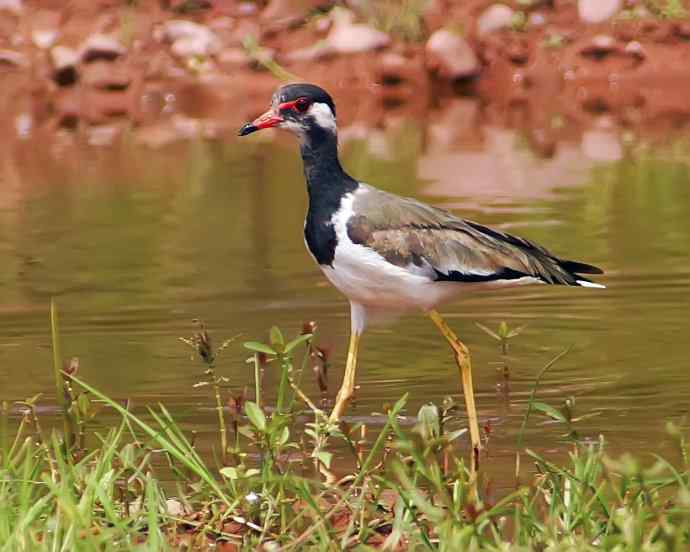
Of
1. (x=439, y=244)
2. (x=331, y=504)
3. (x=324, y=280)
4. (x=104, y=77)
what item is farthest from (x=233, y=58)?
(x=331, y=504)

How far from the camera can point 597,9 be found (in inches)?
822

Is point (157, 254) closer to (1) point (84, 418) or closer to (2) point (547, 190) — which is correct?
(2) point (547, 190)

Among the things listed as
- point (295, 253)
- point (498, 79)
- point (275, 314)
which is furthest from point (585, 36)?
point (275, 314)

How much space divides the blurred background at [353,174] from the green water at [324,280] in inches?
1.0

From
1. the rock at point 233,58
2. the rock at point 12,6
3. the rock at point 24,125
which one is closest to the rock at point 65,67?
the rock at point 24,125

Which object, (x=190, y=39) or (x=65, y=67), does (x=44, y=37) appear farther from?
(x=190, y=39)

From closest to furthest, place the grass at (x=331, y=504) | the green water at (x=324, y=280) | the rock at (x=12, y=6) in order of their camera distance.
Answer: the grass at (x=331, y=504), the green water at (x=324, y=280), the rock at (x=12, y=6)

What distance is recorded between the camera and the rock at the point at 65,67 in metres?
21.3

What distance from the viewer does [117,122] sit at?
19156 millimetres

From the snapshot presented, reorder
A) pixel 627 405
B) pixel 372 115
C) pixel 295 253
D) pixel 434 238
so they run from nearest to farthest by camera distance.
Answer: pixel 434 238
pixel 627 405
pixel 295 253
pixel 372 115

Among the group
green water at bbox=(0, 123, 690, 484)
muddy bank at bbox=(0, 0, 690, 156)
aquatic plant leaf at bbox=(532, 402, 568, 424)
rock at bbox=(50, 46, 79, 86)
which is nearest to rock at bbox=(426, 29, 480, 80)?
muddy bank at bbox=(0, 0, 690, 156)

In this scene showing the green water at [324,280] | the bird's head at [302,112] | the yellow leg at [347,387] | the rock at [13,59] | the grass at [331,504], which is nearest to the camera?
the grass at [331,504]

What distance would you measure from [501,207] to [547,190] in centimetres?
89

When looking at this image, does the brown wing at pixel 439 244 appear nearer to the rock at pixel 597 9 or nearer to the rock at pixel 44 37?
the rock at pixel 597 9
